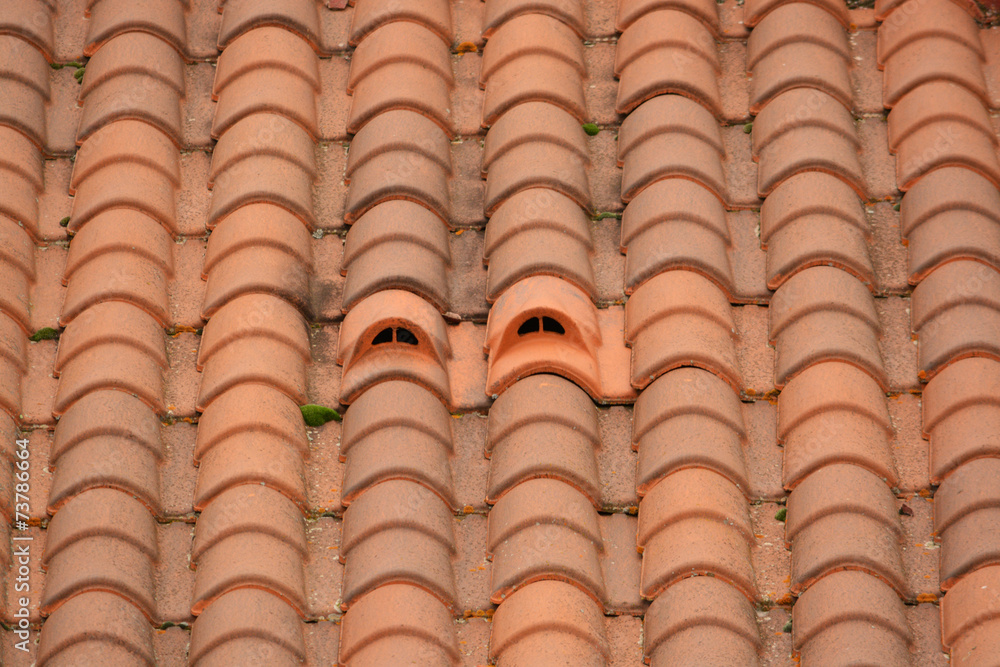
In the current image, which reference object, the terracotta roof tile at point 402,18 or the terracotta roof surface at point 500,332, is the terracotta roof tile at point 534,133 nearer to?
the terracotta roof surface at point 500,332

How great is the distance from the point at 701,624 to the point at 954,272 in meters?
2.24

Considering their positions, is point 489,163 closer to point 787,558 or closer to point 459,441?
point 459,441

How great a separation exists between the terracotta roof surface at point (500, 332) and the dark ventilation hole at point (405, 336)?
1 cm

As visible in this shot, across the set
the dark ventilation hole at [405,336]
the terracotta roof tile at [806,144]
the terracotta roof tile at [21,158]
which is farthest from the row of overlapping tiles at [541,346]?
the terracotta roof tile at [21,158]

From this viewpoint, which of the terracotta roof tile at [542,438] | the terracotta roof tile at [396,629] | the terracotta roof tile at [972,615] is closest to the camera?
the terracotta roof tile at [972,615]

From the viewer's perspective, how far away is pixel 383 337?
6.50 meters

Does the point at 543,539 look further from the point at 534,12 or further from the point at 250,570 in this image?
the point at 534,12

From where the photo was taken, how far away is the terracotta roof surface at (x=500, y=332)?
18.9ft

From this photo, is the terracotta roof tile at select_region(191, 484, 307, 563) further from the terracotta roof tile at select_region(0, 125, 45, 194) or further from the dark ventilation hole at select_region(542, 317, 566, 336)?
the terracotta roof tile at select_region(0, 125, 45, 194)

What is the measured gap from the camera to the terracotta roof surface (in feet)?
18.9

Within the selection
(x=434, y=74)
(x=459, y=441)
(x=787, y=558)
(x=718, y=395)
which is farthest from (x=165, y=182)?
(x=787, y=558)

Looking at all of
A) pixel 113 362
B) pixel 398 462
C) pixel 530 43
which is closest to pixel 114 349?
pixel 113 362

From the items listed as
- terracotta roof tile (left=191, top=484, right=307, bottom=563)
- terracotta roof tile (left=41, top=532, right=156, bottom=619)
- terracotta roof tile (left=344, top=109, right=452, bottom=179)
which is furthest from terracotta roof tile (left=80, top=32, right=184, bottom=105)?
terracotta roof tile (left=41, top=532, right=156, bottom=619)

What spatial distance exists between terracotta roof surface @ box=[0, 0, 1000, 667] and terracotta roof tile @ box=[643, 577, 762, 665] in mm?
15
